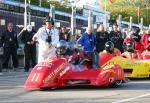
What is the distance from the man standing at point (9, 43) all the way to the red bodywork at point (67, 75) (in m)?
5.61

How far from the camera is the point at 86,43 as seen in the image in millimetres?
16781

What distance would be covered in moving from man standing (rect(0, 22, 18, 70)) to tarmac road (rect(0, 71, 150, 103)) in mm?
4357

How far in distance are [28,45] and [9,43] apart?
0.78m

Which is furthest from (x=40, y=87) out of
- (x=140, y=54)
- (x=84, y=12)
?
(x=84, y=12)

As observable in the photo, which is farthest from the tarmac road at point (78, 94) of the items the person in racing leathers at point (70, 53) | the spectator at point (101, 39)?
the spectator at point (101, 39)

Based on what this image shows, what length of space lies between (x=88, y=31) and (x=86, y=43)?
1.34 feet

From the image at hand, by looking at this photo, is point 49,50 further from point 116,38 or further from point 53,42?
point 116,38

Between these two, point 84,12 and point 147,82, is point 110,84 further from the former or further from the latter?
point 84,12

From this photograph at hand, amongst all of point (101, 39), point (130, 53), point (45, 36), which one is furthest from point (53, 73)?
point (101, 39)

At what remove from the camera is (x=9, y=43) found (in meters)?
18.7

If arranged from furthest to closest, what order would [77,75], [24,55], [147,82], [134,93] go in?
[24,55]
[147,82]
[77,75]
[134,93]

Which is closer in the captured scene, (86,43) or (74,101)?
(74,101)

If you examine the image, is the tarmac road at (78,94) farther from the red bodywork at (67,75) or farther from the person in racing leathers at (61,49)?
the person in racing leathers at (61,49)

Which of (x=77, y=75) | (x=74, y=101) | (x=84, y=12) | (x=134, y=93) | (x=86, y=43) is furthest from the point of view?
(x=84, y=12)
